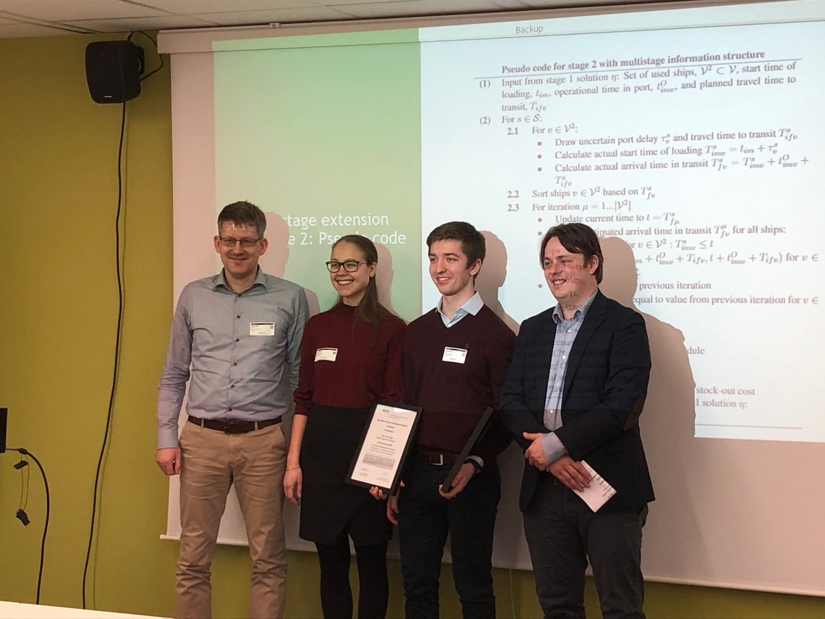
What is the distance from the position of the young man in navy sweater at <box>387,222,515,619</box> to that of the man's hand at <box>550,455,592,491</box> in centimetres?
32

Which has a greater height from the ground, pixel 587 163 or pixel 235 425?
pixel 587 163

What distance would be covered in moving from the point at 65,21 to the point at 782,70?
2807mm

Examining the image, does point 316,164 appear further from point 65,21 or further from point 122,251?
point 65,21

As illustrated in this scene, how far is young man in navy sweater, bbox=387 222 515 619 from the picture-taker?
275 centimetres

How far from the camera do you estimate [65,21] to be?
3406mm

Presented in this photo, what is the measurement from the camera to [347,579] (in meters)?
3.06

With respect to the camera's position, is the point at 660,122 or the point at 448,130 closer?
the point at 660,122

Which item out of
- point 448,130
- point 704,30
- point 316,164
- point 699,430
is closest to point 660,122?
point 704,30

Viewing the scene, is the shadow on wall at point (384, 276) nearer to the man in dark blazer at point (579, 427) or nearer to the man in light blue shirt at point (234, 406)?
the man in light blue shirt at point (234, 406)

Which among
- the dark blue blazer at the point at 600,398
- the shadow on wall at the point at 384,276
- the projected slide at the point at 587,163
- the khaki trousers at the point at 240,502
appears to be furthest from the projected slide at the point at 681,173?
the khaki trousers at the point at 240,502

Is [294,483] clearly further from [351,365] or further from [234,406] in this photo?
[351,365]

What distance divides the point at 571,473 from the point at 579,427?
0.15 m

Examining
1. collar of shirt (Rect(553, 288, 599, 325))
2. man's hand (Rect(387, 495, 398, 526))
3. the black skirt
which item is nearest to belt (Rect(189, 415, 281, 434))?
the black skirt

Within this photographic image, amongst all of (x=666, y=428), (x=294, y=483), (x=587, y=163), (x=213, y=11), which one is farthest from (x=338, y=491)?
(x=213, y=11)
